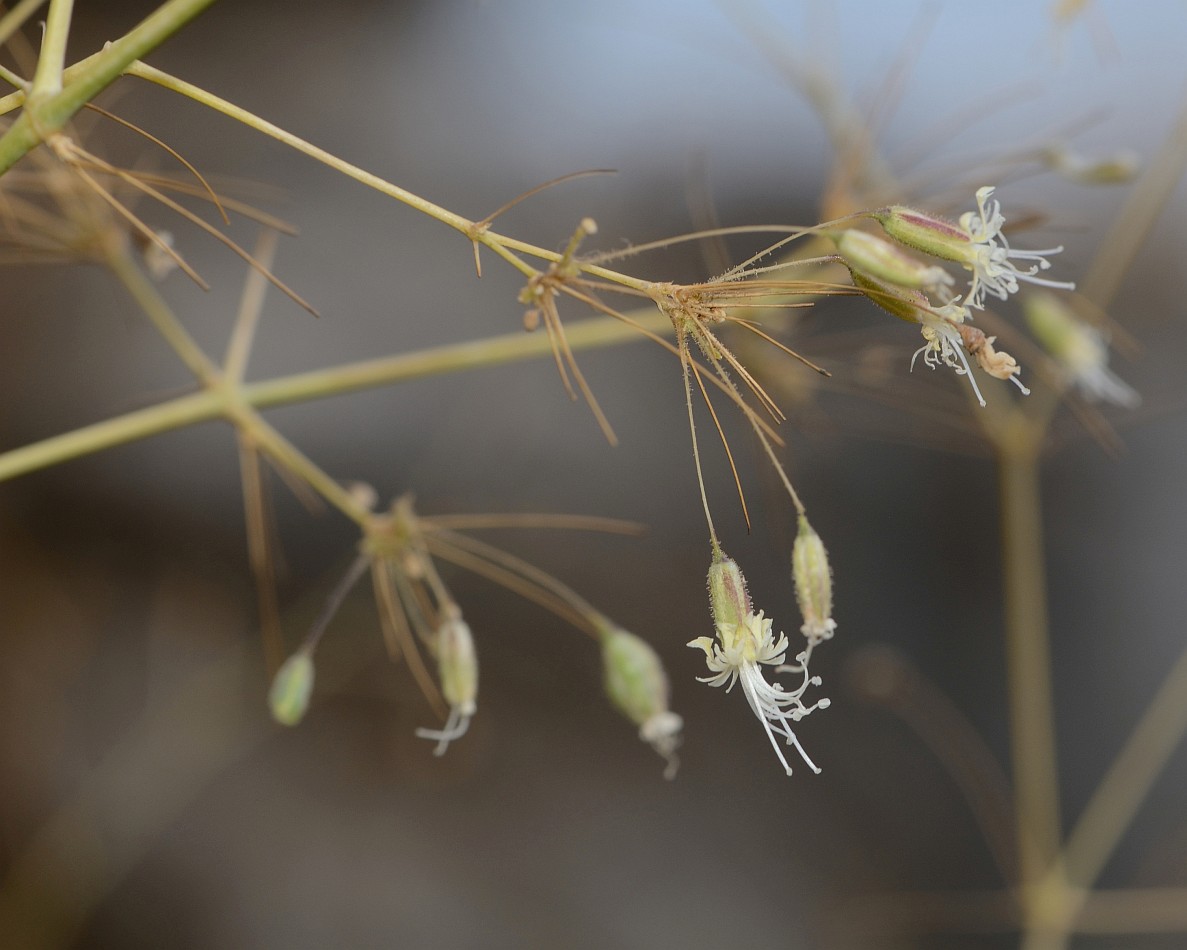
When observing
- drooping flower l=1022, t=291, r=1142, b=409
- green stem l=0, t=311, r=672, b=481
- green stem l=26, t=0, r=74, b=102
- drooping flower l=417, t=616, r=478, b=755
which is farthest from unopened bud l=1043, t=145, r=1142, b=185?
green stem l=26, t=0, r=74, b=102

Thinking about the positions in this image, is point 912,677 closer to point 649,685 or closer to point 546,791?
point 546,791

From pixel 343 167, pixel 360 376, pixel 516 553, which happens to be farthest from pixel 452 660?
pixel 516 553

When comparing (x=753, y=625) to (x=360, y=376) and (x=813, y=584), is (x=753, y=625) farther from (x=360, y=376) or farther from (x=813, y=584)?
(x=360, y=376)

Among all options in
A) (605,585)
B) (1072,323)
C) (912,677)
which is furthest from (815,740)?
(1072,323)

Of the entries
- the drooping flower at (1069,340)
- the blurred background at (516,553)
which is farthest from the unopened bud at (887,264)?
the blurred background at (516,553)

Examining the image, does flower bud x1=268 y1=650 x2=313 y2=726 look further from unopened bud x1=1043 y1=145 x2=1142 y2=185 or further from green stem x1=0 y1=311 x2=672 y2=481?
unopened bud x1=1043 y1=145 x2=1142 y2=185

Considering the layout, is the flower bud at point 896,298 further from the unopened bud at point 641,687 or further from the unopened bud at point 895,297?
the unopened bud at point 641,687
